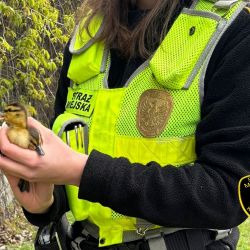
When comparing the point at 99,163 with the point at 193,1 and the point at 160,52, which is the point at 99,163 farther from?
the point at 193,1

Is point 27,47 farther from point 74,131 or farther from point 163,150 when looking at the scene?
point 163,150

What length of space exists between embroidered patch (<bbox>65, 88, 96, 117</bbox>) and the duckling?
0.48 meters

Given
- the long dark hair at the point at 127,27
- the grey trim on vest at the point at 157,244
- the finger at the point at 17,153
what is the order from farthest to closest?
the long dark hair at the point at 127,27
the grey trim on vest at the point at 157,244
the finger at the point at 17,153

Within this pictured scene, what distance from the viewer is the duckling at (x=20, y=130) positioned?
1.39 metres

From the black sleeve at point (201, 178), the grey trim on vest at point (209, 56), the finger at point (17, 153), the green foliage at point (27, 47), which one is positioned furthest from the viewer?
the green foliage at point (27, 47)

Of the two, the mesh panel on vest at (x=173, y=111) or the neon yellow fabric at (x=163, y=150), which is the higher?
the mesh panel on vest at (x=173, y=111)

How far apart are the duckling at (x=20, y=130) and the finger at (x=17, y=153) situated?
13 millimetres

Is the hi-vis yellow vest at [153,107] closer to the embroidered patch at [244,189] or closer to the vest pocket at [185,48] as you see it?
the vest pocket at [185,48]

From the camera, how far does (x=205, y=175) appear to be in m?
1.53

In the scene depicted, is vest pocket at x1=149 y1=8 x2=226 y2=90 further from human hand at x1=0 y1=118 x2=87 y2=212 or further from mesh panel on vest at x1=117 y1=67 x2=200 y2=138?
human hand at x1=0 y1=118 x2=87 y2=212

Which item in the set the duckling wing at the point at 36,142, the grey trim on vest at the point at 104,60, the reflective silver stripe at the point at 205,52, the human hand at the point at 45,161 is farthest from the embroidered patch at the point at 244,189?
the grey trim on vest at the point at 104,60

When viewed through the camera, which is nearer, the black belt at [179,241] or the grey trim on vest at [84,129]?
the black belt at [179,241]

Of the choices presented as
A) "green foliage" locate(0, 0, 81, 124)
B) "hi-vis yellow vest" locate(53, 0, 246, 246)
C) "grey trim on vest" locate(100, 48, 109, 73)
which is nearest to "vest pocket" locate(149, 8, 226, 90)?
"hi-vis yellow vest" locate(53, 0, 246, 246)

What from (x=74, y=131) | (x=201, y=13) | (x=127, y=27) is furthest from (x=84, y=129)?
(x=201, y=13)
